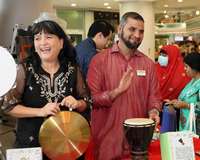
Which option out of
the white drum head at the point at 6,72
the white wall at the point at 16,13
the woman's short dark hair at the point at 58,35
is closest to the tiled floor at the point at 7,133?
the white wall at the point at 16,13

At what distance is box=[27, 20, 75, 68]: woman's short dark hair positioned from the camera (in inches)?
67.0

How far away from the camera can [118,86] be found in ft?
6.95

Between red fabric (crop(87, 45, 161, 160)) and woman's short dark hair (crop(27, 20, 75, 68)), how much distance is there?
363mm

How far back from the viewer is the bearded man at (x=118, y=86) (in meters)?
2.17

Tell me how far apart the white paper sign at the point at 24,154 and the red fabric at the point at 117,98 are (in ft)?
2.61

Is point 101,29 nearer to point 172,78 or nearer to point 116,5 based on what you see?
point 172,78

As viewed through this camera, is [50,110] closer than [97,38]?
Yes

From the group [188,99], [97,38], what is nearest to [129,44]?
[188,99]

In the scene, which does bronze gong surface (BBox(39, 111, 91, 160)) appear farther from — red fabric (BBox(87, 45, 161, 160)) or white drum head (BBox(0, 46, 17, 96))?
red fabric (BBox(87, 45, 161, 160))

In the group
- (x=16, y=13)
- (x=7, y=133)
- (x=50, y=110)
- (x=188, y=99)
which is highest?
(x=16, y=13)

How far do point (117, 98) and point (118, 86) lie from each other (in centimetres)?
10

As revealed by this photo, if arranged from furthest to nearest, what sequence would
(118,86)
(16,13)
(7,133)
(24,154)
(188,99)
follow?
(7,133), (16,13), (188,99), (118,86), (24,154)

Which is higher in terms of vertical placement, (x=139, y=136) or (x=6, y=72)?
(x=6, y=72)

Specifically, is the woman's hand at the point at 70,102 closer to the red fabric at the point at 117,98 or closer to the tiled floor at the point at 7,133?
the red fabric at the point at 117,98
